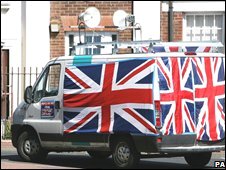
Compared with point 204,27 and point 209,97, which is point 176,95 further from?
point 204,27

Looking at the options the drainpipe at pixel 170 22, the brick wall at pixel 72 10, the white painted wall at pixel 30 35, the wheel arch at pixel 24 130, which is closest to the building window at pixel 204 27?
the drainpipe at pixel 170 22

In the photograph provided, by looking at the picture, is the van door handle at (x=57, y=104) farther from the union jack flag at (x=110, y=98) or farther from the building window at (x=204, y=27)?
the building window at (x=204, y=27)

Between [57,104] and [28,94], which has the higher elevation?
[28,94]

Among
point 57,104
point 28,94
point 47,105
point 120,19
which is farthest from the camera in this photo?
point 120,19

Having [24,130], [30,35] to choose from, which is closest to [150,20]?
[30,35]

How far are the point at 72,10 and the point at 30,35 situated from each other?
1.56 m

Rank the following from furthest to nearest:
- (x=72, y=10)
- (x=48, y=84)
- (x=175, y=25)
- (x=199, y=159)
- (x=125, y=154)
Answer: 1. (x=72, y=10)
2. (x=175, y=25)
3. (x=48, y=84)
4. (x=199, y=159)
5. (x=125, y=154)

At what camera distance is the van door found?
46.7 ft

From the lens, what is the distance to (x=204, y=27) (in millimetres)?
23016

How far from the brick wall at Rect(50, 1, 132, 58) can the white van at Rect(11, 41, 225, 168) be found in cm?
855

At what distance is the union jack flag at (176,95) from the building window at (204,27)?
10.0 meters

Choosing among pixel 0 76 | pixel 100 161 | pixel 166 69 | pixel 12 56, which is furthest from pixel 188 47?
pixel 12 56

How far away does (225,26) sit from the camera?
22.7 meters

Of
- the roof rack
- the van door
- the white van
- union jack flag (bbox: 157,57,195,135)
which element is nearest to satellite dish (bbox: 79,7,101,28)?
the van door
